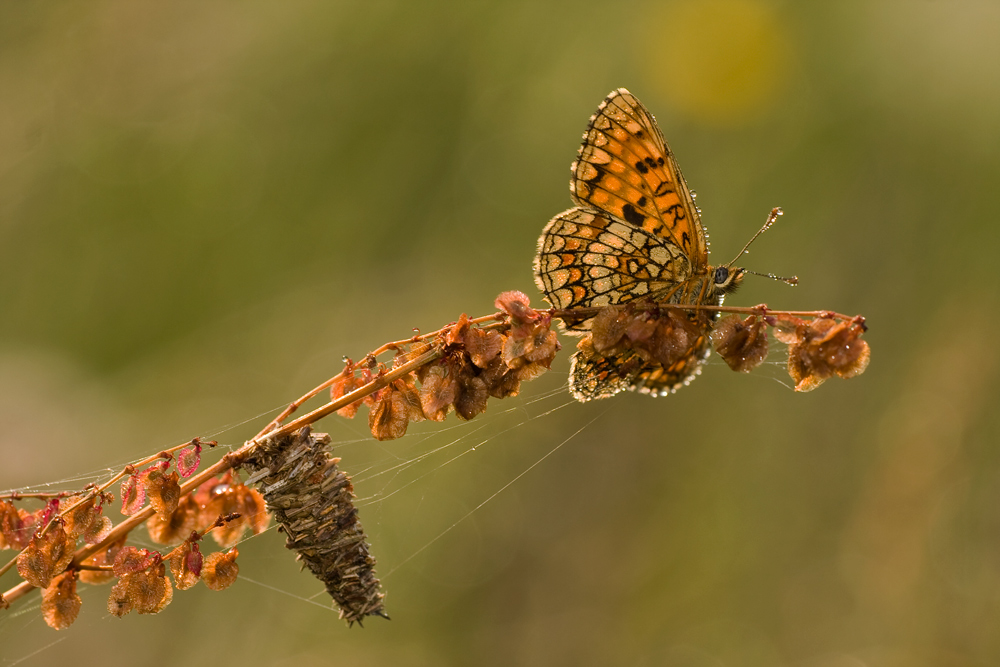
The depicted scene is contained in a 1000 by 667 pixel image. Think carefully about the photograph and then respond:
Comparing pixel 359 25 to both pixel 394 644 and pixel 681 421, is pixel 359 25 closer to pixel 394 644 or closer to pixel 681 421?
pixel 681 421

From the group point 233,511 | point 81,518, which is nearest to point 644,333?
point 233,511

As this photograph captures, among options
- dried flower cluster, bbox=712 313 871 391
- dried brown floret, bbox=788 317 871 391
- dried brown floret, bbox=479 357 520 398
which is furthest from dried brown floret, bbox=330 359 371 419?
dried brown floret, bbox=788 317 871 391

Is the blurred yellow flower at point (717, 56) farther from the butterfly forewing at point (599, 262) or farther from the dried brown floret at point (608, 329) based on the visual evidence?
the dried brown floret at point (608, 329)

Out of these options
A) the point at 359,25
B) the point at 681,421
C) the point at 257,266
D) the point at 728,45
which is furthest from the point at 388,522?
the point at 728,45

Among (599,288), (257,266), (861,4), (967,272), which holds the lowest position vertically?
(967,272)

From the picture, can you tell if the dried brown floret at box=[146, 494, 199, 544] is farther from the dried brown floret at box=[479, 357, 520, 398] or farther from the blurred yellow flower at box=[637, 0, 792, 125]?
the blurred yellow flower at box=[637, 0, 792, 125]

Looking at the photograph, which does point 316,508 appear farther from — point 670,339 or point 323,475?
point 670,339
